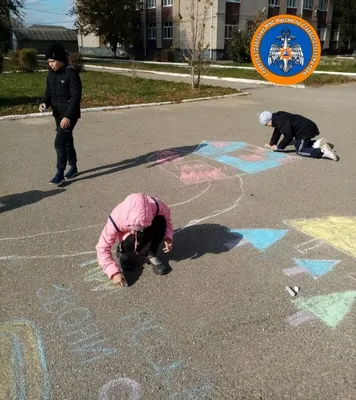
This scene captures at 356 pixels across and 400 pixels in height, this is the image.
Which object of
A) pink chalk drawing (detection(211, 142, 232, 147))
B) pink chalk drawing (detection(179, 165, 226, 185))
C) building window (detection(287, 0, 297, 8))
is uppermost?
building window (detection(287, 0, 297, 8))

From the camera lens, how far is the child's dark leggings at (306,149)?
6.65 meters

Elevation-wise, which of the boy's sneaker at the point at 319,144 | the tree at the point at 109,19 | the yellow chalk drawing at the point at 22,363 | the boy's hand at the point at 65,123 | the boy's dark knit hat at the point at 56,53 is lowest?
the yellow chalk drawing at the point at 22,363

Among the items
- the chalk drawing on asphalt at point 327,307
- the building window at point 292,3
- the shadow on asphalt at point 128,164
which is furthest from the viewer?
the building window at point 292,3

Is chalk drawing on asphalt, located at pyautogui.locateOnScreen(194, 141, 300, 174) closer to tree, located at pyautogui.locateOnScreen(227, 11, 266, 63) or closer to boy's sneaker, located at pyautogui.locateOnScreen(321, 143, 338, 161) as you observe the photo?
boy's sneaker, located at pyautogui.locateOnScreen(321, 143, 338, 161)

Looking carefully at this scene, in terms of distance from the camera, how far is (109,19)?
42219 mm

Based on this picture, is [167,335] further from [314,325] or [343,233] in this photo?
[343,233]

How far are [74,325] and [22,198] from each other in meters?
2.74

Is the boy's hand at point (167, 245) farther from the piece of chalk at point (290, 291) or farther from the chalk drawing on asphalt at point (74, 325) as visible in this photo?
the piece of chalk at point (290, 291)

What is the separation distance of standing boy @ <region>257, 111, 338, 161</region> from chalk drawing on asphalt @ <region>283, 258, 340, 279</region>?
140 inches

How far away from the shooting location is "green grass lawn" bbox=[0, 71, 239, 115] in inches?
480

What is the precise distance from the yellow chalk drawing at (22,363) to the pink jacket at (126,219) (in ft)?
2.22

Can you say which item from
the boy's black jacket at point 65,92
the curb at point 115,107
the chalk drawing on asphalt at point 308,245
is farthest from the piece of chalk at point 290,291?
the curb at point 115,107

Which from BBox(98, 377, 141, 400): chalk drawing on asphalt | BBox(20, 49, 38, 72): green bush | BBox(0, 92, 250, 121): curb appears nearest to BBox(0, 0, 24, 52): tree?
BBox(20, 49, 38, 72): green bush

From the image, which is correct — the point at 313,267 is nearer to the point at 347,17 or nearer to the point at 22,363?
the point at 22,363
